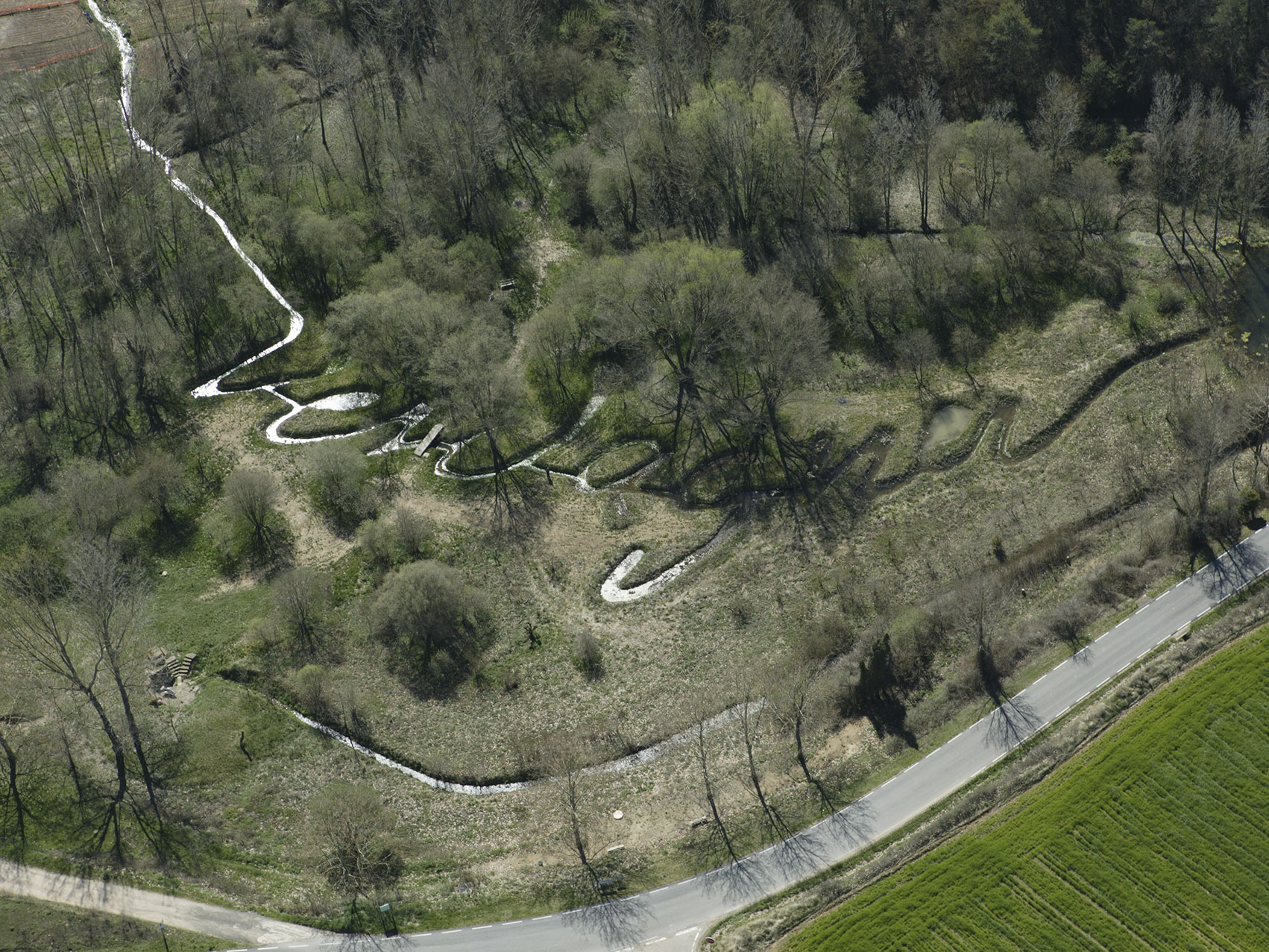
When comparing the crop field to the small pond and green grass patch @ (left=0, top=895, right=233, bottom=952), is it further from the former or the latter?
the small pond

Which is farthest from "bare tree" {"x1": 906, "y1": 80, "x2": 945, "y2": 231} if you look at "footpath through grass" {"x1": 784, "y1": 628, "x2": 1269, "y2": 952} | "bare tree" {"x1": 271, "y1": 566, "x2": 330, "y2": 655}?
"bare tree" {"x1": 271, "y1": 566, "x2": 330, "y2": 655}

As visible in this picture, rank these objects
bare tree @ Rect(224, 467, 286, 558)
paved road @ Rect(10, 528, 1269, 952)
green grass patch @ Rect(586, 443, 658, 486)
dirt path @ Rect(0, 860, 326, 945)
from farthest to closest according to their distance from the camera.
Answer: green grass patch @ Rect(586, 443, 658, 486)
bare tree @ Rect(224, 467, 286, 558)
dirt path @ Rect(0, 860, 326, 945)
paved road @ Rect(10, 528, 1269, 952)

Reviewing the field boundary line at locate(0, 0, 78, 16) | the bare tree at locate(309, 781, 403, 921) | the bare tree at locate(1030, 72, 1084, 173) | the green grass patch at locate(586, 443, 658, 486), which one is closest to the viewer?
the bare tree at locate(309, 781, 403, 921)

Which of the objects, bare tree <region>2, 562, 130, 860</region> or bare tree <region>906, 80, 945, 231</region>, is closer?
bare tree <region>2, 562, 130, 860</region>

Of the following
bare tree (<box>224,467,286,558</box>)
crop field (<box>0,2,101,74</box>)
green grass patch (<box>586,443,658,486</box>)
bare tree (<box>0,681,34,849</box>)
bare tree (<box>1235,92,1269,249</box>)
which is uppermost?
crop field (<box>0,2,101,74</box>)

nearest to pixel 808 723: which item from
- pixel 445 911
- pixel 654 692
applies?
pixel 654 692

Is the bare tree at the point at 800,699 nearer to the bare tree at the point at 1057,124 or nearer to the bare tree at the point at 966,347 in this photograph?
the bare tree at the point at 966,347

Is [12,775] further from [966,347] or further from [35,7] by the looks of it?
[35,7]
